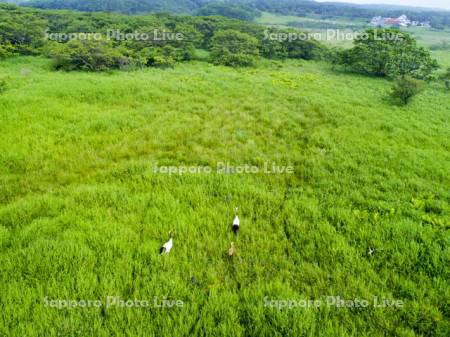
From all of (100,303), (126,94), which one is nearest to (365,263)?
(100,303)

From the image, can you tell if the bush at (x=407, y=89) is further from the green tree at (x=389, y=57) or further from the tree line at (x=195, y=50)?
the green tree at (x=389, y=57)

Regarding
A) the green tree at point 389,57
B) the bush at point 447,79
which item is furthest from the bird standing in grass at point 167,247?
the green tree at point 389,57

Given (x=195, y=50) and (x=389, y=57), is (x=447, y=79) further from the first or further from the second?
(x=195, y=50)

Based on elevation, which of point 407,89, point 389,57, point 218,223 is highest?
point 389,57

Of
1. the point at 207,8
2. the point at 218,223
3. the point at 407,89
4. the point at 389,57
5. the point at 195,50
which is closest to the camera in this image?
the point at 218,223

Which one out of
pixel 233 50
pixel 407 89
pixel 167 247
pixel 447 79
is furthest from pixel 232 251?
pixel 233 50

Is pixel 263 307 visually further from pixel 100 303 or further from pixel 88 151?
pixel 88 151
